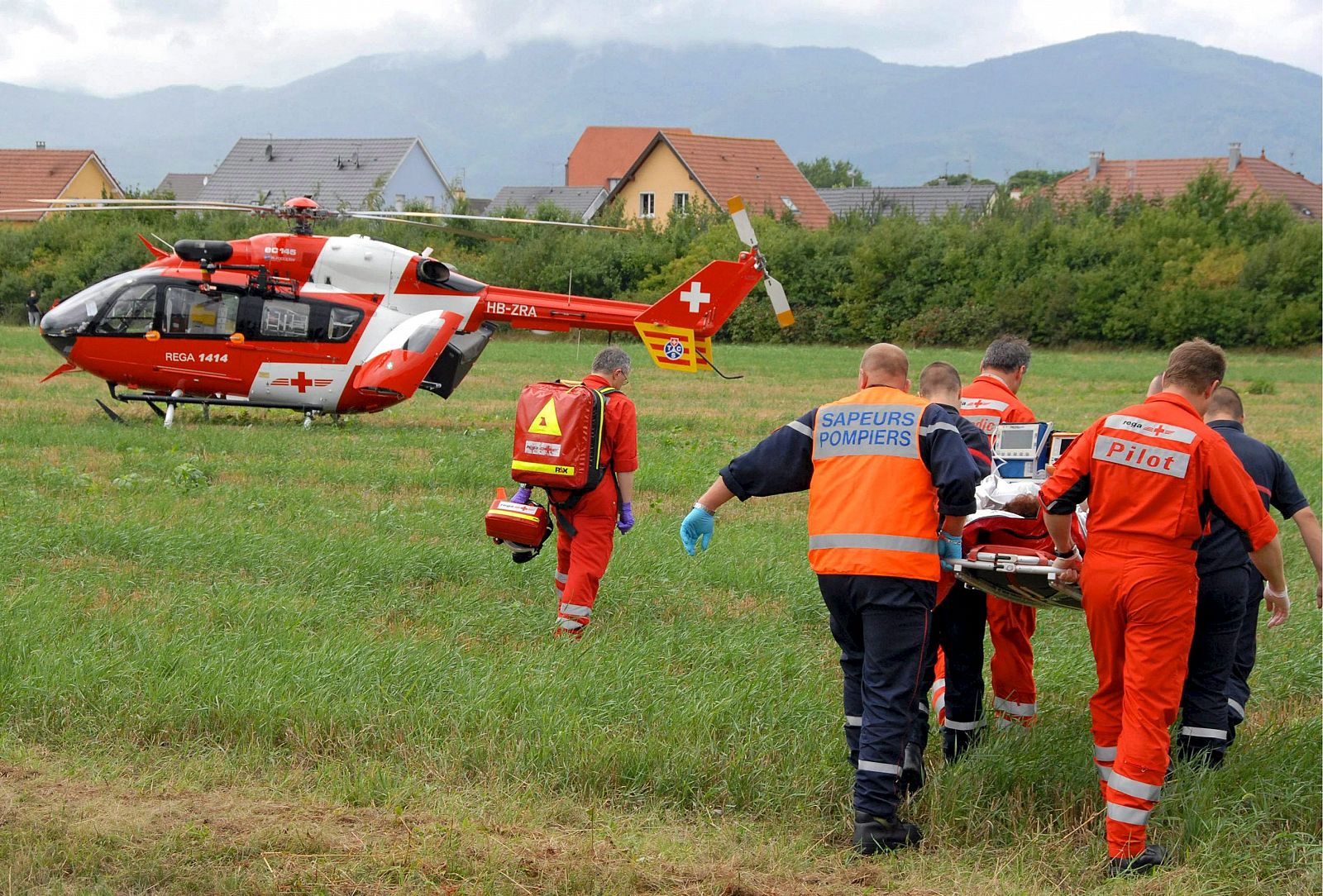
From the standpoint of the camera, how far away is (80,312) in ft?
56.2

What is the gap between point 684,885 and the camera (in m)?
4.44

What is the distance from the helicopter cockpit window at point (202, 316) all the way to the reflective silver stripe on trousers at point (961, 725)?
43.4 ft

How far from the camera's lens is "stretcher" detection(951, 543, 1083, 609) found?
205 inches

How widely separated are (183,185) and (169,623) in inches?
4511

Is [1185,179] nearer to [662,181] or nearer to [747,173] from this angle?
[747,173]

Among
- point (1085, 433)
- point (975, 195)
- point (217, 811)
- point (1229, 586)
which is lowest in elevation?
point (217, 811)

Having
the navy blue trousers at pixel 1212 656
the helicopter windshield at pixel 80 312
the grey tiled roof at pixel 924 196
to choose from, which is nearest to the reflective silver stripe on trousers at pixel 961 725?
the navy blue trousers at pixel 1212 656

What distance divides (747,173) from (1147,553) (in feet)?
203

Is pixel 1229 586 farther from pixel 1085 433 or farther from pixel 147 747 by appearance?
pixel 147 747

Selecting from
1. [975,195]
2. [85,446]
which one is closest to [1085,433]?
[85,446]

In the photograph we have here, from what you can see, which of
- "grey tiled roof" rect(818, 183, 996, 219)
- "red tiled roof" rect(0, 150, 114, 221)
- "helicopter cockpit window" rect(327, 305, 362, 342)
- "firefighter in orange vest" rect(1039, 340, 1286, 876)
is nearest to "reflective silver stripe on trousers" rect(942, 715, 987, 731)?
"firefighter in orange vest" rect(1039, 340, 1286, 876)

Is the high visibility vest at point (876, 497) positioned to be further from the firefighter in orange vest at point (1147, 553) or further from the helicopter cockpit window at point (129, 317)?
the helicopter cockpit window at point (129, 317)

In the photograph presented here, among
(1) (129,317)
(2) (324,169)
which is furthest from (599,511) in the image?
(2) (324,169)

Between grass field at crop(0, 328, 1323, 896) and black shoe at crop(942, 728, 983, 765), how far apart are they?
17cm
